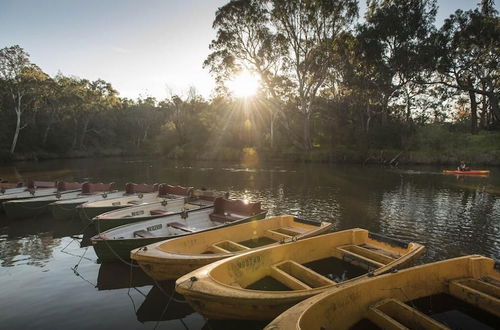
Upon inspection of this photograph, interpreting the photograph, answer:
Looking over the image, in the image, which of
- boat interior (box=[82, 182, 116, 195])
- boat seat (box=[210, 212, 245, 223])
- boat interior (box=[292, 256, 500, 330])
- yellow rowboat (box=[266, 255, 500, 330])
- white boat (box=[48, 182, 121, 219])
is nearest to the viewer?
yellow rowboat (box=[266, 255, 500, 330])

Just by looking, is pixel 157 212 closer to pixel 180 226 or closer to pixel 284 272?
pixel 180 226

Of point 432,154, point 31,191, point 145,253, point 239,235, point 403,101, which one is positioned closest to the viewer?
point 145,253

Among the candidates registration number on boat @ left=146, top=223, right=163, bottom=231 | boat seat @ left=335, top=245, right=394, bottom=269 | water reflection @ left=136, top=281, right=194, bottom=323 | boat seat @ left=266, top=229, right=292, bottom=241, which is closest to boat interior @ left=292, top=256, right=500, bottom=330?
boat seat @ left=335, top=245, right=394, bottom=269

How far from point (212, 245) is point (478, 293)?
5.59 meters

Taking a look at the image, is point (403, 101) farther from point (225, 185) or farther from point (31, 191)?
point (31, 191)

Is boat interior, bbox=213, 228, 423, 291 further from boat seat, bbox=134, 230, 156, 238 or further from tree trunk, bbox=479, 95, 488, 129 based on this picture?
tree trunk, bbox=479, 95, 488, 129

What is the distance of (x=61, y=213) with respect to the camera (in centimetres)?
1361

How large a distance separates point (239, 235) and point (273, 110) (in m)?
45.9

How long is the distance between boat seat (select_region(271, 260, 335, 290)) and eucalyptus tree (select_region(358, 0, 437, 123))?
138 feet

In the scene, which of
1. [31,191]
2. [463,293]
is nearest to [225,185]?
[31,191]

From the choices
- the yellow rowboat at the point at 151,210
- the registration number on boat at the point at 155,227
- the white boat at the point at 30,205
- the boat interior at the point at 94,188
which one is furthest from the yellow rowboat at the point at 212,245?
the white boat at the point at 30,205

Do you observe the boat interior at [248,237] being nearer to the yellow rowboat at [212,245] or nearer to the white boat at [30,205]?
the yellow rowboat at [212,245]

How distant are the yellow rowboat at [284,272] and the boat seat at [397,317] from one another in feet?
2.34

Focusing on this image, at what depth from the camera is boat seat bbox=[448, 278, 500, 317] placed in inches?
206
